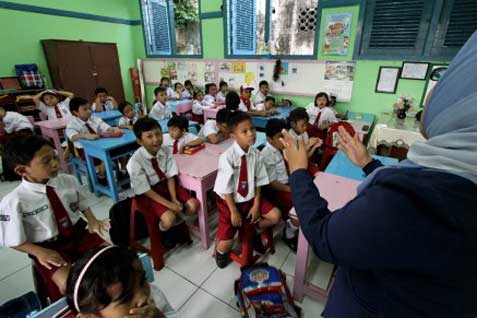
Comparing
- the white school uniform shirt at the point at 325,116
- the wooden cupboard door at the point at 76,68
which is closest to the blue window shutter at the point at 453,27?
the white school uniform shirt at the point at 325,116

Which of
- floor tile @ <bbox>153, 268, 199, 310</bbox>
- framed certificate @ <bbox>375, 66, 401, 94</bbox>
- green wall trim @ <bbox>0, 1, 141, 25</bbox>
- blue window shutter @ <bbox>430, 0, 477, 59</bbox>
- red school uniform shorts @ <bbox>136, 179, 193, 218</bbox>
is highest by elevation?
green wall trim @ <bbox>0, 1, 141, 25</bbox>

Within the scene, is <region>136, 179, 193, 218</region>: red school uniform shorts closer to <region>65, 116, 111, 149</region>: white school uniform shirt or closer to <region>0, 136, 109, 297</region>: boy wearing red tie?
<region>0, 136, 109, 297</region>: boy wearing red tie

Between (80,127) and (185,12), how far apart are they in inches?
163

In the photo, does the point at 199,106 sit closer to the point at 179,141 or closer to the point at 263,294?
the point at 179,141

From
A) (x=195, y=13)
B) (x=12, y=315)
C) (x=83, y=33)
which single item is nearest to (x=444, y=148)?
(x=12, y=315)

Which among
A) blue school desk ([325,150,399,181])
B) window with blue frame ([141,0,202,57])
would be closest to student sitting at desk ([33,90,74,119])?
window with blue frame ([141,0,202,57])

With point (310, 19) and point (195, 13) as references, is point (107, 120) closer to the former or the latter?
point (195, 13)

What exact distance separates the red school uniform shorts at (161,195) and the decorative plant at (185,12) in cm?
474

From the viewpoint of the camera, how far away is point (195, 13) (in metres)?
5.39

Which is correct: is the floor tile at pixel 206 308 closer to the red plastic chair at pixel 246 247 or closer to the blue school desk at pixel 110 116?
the red plastic chair at pixel 246 247

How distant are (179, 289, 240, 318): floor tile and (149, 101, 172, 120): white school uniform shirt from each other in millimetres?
2809

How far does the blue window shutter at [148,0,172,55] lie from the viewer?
5672mm

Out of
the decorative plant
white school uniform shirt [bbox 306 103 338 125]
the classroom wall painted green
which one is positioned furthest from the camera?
the decorative plant

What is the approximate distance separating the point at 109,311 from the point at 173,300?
959 mm
